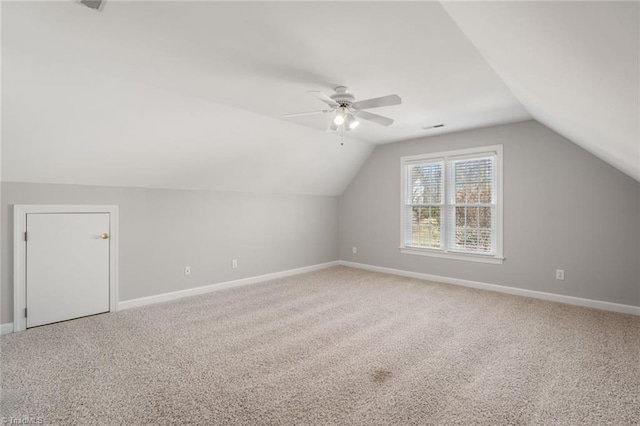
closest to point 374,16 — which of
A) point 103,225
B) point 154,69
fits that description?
point 154,69

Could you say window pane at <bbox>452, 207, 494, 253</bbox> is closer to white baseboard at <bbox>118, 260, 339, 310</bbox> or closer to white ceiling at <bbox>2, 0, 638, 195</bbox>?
white ceiling at <bbox>2, 0, 638, 195</bbox>

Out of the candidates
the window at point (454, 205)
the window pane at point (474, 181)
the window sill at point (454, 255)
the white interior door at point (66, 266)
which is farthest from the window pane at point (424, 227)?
the white interior door at point (66, 266)

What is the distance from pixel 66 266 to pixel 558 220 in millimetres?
6177

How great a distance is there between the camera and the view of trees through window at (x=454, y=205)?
4.89m

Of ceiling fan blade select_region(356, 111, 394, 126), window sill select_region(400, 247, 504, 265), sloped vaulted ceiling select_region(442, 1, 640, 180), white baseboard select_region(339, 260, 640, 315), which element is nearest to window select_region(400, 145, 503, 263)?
window sill select_region(400, 247, 504, 265)

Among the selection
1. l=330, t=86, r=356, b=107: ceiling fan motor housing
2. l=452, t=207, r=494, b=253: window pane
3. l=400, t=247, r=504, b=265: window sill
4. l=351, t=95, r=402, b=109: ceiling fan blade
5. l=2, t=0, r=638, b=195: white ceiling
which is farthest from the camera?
l=452, t=207, r=494, b=253: window pane

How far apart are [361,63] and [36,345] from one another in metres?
3.91

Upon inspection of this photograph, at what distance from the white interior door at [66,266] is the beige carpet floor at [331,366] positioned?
0.65 feet

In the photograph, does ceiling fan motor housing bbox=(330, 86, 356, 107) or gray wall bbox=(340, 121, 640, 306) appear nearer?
ceiling fan motor housing bbox=(330, 86, 356, 107)

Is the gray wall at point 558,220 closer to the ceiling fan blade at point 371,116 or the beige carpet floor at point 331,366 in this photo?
the beige carpet floor at point 331,366

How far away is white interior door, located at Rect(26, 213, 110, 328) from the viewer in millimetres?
3379

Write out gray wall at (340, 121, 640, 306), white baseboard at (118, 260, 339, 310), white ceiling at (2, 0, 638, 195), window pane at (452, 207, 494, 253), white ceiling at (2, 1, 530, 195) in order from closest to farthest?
1. white ceiling at (2, 0, 638, 195)
2. white ceiling at (2, 1, 530, 195)
3. gray wall at (340, 121, 640, 306)
4. white baseboard at (118, 260, 339, 310)
5. window pane at (452, 207, 494, 253)

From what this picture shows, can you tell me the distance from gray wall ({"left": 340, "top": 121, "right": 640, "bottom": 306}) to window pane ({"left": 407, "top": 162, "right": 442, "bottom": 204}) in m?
0.31

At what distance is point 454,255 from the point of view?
17.0 feet
